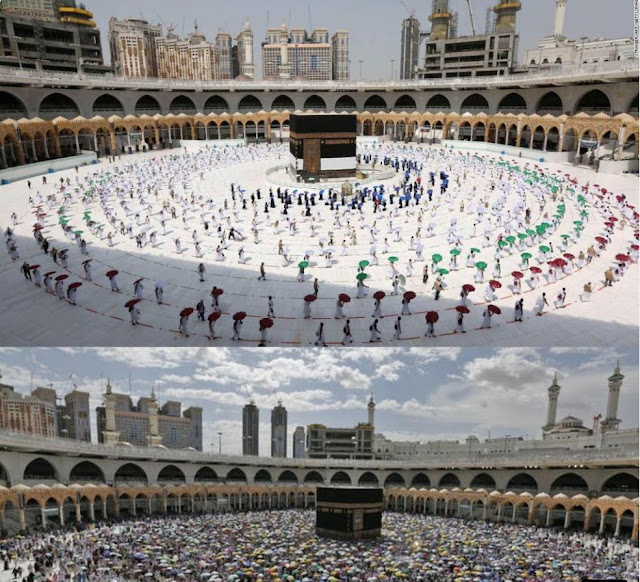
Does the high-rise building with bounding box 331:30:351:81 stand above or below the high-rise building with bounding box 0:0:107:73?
above

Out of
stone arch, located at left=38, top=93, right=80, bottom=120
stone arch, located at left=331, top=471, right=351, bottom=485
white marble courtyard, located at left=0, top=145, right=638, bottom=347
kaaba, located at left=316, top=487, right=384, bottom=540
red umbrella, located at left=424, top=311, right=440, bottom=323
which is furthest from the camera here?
stone arch, located at left=38, top=93, right=80, bottom=120

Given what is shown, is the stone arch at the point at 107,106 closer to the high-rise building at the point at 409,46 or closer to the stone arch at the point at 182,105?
the stone arch at the point at 182,105

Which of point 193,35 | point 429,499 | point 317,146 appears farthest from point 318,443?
point 193,35

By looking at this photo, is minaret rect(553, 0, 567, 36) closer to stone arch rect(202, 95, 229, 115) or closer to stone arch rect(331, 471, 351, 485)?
stone arch rect(202, 95, 229, 115)

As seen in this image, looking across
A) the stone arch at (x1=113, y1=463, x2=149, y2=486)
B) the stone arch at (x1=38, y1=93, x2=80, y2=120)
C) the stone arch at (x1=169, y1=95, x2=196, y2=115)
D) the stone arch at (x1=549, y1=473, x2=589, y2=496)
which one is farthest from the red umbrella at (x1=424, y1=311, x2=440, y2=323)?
the stone arch at (x1=169, y1=95, x2=196, y2=115)

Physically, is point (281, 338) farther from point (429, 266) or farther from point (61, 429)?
point (61, 429)
